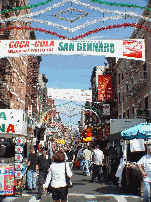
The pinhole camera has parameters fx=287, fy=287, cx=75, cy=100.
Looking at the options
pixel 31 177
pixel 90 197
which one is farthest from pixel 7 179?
pixel 90 197

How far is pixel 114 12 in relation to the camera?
12.4 m

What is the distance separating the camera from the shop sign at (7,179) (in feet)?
30.5

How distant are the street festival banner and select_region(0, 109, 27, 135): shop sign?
4140 millimetres

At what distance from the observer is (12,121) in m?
9.96

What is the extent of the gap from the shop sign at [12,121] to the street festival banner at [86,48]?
414cm

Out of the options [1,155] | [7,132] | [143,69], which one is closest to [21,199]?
[7,132]

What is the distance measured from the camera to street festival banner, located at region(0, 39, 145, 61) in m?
13.1

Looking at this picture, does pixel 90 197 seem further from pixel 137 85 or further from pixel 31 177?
pixel 137 85

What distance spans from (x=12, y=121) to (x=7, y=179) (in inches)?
76.6

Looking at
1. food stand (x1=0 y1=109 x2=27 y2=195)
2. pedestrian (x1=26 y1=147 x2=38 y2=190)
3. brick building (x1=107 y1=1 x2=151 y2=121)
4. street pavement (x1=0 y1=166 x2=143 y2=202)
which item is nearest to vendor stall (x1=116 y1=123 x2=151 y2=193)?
street pavement (x1=0 y1=166 x2=143 y2=202)

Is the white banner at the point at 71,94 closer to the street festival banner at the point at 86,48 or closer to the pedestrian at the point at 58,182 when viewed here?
the street festival banner at the point at 86,48

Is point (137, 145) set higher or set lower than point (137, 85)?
lower

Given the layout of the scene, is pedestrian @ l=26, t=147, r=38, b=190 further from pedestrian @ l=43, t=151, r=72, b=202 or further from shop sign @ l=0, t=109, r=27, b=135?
pedestrian @ l=43, t=151, r=72, b=202

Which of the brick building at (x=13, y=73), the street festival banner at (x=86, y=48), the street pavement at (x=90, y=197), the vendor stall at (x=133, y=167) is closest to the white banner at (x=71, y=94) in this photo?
the brick building at (x=13, y=73)
